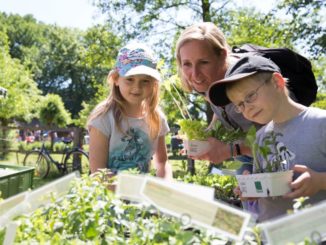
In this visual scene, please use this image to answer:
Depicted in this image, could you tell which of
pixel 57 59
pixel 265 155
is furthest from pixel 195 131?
pixel 57 59

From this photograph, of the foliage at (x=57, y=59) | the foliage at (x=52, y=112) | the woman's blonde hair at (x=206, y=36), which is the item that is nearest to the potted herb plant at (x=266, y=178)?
the woman's blonde hair at (x=206, y=36)

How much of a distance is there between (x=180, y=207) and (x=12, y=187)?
176 centimetres

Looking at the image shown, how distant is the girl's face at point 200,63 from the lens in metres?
1.86

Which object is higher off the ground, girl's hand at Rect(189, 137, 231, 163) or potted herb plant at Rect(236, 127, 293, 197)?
girl's hand at Rect(189, 137, 231, 163)

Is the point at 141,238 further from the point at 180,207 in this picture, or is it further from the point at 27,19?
the point at 27,19

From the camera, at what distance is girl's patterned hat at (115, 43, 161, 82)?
199 centimetres

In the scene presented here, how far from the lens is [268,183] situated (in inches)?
48.9

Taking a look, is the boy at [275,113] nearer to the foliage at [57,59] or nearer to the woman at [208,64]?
the woman at [208,64]

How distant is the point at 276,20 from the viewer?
30.5 feet

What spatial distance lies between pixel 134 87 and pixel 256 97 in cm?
77

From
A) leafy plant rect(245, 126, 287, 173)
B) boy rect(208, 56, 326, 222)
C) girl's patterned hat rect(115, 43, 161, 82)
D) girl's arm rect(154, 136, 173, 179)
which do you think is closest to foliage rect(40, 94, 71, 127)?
girl's arm rect(154, 136, 173, 179)

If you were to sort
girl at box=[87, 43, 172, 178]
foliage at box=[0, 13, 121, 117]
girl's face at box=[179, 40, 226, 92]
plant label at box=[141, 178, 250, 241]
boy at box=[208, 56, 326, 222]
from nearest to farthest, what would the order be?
1. plant label at box=[141, 178, 250, 241]
2. boy at box=[208, 56, 326, 222]
3. girl's face at box=[179, 40, 226, 92]
4. girl at box=[87, 43, 172, 178]
5. foliage at box=[0, 13, 121, 117]

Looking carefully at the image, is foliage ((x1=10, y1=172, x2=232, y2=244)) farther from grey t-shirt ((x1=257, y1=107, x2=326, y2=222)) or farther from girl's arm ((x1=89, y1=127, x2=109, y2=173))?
girl's arm ((x1=89, y1=127, x2=109, y2=173))

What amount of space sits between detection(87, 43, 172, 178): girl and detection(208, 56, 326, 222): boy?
0.60m
